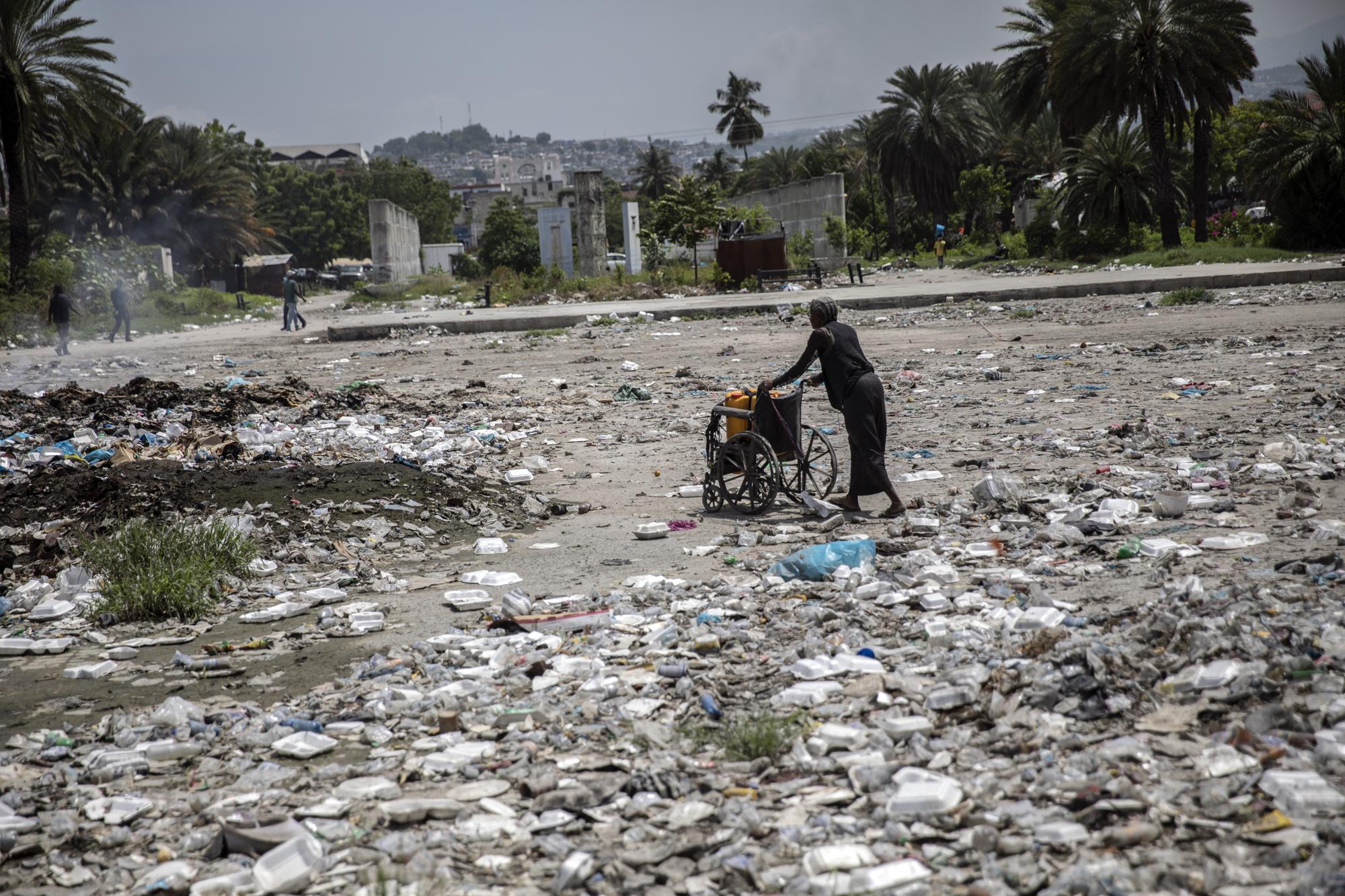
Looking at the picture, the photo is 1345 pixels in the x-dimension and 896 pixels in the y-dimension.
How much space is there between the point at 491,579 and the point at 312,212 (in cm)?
7050

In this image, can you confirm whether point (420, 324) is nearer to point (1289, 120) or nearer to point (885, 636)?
point (885, 636)

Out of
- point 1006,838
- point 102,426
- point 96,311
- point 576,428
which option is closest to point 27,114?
point 96,311

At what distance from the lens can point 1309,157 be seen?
2564 centimetres

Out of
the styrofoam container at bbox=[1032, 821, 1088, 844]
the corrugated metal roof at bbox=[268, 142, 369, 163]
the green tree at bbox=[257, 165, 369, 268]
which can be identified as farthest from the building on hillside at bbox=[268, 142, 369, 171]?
the styrofoam container at bbox=[1032, 821, 1088, 844]

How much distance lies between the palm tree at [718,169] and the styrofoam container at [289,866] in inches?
2989

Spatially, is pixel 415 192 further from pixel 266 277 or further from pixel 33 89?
pixel 33 89

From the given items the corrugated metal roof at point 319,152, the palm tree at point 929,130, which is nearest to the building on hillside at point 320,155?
the corrugated metal roof at point 319,152

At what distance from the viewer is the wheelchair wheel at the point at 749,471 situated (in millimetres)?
6621

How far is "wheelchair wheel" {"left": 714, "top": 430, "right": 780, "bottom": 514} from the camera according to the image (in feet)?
21.7

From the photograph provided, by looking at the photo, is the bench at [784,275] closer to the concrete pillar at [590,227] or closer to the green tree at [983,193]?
the concrete pillar at [590,227]

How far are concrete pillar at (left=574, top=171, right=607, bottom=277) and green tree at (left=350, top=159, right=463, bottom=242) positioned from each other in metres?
49.7

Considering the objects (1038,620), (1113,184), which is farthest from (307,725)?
(1113,184)

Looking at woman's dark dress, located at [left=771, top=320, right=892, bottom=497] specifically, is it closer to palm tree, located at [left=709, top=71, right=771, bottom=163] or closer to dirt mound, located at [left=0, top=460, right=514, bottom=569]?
dirt mound, located at [left=0, top=460, right=514, bottom=569]

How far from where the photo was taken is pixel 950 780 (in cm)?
314
